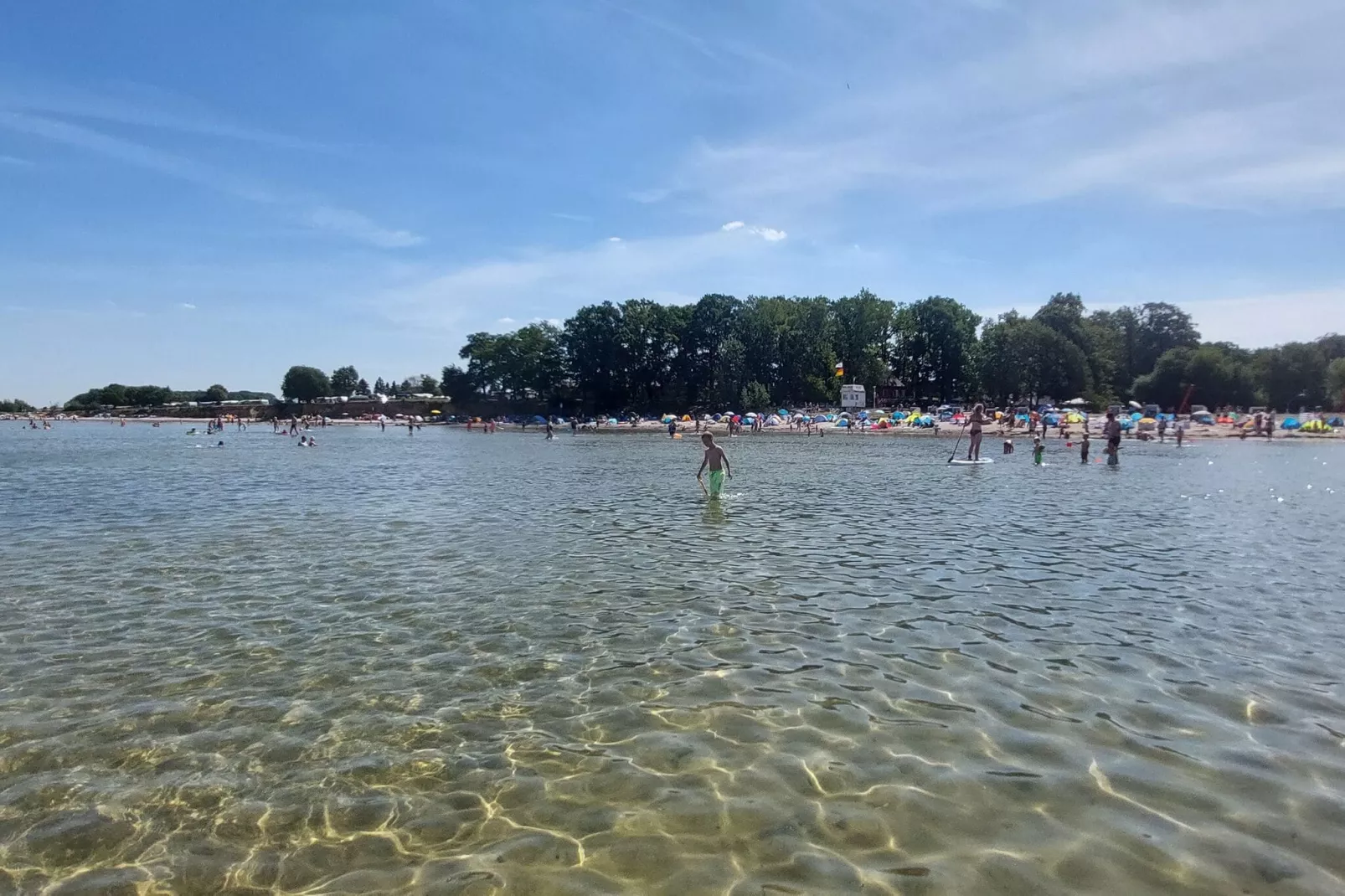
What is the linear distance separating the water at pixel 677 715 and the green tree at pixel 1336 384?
12056 centimetres

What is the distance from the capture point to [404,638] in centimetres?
936

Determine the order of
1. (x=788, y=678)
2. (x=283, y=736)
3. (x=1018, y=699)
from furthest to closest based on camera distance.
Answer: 1. (x=788, y=678)
2. (x=1018, y=699)
3. (x=283, y=736)

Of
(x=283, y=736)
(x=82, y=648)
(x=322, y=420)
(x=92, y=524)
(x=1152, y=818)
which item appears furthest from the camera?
(x=322, y=420)

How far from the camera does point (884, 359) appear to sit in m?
126

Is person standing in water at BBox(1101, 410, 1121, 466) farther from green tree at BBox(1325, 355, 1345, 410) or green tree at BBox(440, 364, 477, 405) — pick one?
green tree at BBox(440, 364, 477, 405)

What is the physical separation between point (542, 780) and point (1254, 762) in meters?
5.56

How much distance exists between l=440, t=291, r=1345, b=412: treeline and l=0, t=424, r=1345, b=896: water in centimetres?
10270

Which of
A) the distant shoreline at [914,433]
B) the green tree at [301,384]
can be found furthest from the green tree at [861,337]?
the green tree at [301,384]

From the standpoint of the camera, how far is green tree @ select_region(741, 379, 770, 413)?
115 metres

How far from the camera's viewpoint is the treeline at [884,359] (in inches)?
4368

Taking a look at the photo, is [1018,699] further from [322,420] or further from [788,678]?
[322,420]

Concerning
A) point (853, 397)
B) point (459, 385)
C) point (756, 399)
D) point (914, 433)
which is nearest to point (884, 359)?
point (853, 397)

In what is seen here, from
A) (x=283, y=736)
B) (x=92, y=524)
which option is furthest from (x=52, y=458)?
(x=283, y=736)

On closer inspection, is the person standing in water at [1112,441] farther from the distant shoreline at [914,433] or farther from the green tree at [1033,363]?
the green tree at [1033,363]
